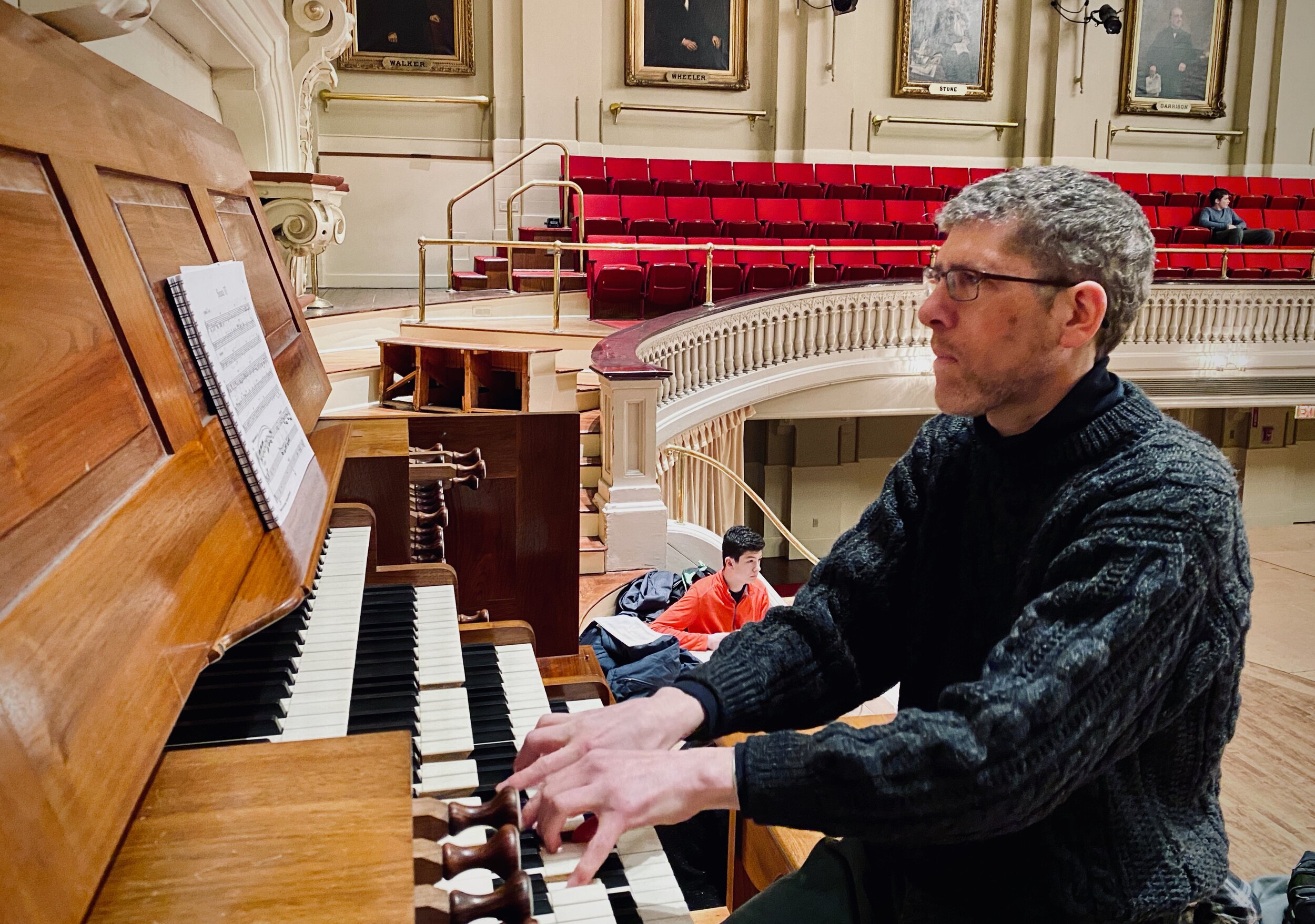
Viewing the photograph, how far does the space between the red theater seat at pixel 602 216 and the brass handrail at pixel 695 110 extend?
1849mm

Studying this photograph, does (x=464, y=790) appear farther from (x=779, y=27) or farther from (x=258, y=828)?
(x=779, y=27)

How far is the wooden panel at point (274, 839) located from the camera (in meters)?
0.72

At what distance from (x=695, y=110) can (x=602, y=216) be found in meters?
2.53

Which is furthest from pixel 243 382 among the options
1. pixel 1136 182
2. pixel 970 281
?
pixel 1136 182

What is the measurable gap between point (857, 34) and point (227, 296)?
1085 centimetres

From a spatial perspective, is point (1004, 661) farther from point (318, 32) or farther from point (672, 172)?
point (672, 172)

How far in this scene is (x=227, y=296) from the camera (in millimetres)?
1588

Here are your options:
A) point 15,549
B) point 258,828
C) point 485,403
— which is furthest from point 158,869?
point 485,403

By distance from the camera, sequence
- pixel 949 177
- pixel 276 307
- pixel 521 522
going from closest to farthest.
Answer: pixel 276 307, pixel 521 522, pixel 949 177

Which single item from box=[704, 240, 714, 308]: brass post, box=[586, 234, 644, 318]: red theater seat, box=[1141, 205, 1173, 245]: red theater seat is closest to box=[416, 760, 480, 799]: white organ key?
box=[704, 240, 714, 308]: brass post

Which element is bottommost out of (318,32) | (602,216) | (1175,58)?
(602,216)

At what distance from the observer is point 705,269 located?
8.10 meters

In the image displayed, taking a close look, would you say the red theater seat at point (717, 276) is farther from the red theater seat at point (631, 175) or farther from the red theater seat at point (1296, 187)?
the red theater seat at point (1296, 187)

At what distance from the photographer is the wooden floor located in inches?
181
